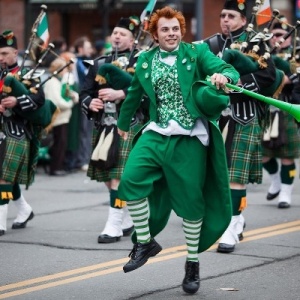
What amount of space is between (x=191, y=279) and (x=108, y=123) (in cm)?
287

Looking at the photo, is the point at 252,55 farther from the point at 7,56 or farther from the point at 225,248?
the point at 7,56

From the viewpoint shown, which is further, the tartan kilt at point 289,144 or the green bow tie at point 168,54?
the tartan kilt at point 289,144

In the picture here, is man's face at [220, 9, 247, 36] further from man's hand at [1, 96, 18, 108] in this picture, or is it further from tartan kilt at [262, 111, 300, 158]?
tartan kilt at [262, 111, 300, 158]

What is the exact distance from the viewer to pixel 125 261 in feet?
28.6

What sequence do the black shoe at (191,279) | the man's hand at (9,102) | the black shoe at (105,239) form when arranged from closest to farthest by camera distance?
1. the black shoe at (191,279)
2. the black shoe at (105,239)
3. the man's hand at (9,102)

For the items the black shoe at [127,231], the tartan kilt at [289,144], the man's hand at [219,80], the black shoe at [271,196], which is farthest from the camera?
the black shoe at [271,196]

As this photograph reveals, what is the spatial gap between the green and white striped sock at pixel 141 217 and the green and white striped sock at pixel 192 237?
0.89 ft

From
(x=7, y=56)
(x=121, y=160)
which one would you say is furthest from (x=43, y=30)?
(x=121, y=160)

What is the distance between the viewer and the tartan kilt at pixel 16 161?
10.3m

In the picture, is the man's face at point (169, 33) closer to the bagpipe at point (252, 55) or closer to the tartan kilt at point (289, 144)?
the bagpipe at point (252, 55)

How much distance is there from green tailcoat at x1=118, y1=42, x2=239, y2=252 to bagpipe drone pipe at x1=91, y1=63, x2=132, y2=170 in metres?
2.03

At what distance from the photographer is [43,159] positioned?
57.0 ft

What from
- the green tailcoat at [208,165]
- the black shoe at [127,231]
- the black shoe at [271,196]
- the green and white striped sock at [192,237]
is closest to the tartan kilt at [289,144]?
the black shoe at [271,196]

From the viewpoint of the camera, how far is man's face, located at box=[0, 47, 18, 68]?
10344 millimetres
